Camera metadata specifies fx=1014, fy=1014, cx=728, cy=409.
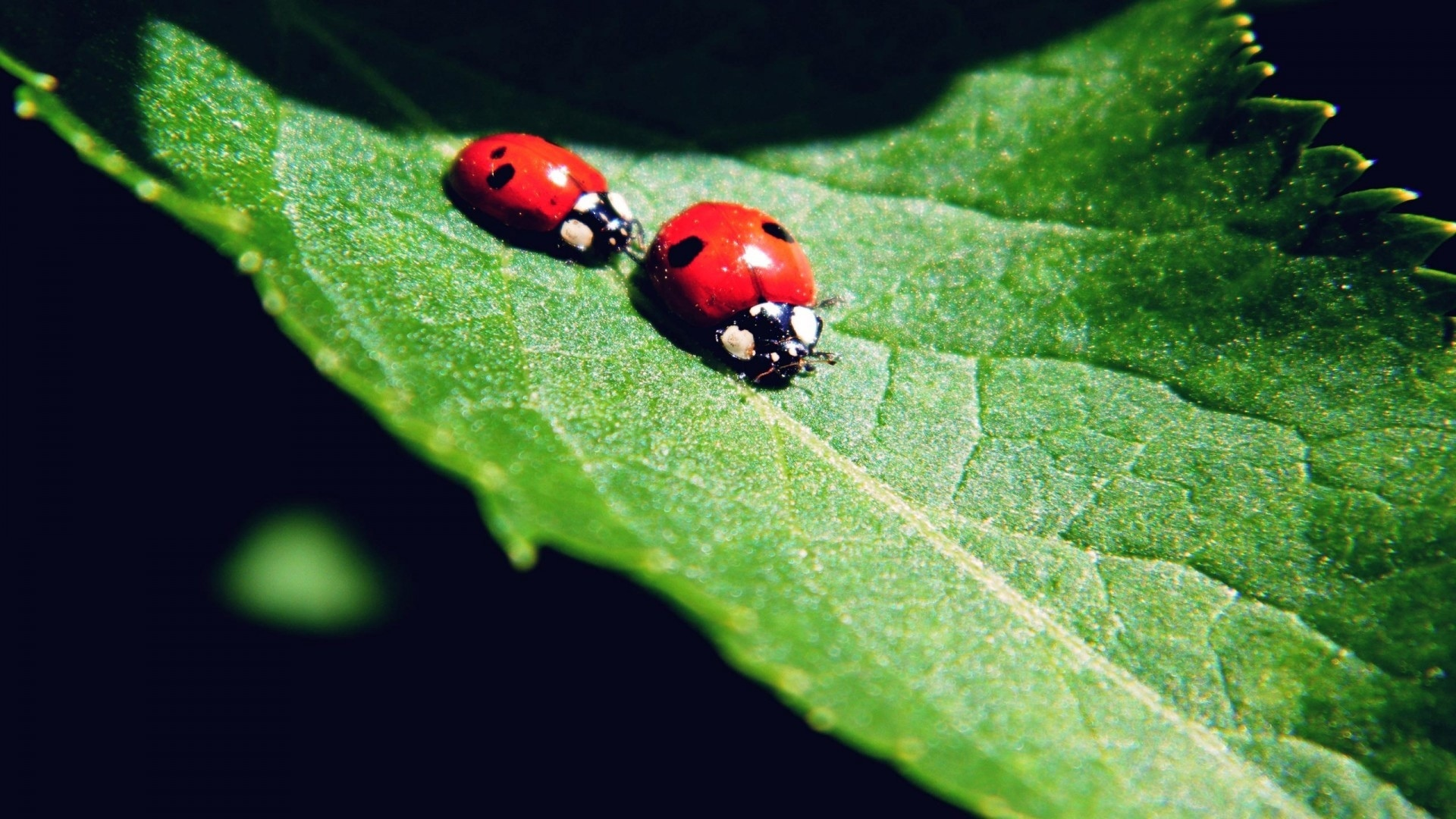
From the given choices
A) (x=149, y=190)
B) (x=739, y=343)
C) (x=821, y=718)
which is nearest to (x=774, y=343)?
(x=739, y=343)

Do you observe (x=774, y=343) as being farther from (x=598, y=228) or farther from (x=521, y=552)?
(x=521, y=552)

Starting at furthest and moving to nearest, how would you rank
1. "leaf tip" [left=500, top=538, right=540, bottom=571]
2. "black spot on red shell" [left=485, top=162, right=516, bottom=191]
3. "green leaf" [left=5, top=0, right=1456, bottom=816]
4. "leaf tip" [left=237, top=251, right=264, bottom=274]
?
"black spot on red shell" [left=485, top=162, right=516, bottom=191], "green leaf" [left=5, top=0, right=1456, bottom=816], "leaf tip" [left=237, top=251, right=264, bottom=274], "leaf tip" [left=500, top=538, right=540, bottom=571]

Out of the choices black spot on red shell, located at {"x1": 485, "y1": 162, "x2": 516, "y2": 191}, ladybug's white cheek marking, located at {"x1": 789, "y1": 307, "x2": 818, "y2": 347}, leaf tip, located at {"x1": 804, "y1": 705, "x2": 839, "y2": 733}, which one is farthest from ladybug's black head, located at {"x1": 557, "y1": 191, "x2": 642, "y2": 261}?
leaf tip, located at {"x1": 804, "y1": 705, "x2": 839, "y2": 733}

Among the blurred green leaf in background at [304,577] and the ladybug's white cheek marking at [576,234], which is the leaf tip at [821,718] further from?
the blurred green leaf in background at [304,577]

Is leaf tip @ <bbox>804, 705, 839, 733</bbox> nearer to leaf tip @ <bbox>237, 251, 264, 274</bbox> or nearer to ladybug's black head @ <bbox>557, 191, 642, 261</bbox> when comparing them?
leaf tip @ <bbox>237, 251, 264, 274</bbox>

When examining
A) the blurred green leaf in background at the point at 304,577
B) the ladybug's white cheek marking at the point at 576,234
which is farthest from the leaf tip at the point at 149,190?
the blurred green leaf in background at the point at 304,577

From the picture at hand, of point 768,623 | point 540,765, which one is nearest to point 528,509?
point 768,623
